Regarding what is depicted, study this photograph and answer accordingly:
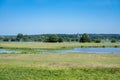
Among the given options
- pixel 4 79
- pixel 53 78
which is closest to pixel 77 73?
pixel 53 78

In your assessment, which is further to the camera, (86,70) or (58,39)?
(58,39)

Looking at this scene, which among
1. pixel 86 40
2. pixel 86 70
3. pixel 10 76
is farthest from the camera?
pixel 86 40

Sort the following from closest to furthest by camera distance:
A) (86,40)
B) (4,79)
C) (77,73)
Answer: (4,79) < (77,73) < (86,40)

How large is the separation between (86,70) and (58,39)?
112681 millimetres

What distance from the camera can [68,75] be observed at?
2039 centimetres

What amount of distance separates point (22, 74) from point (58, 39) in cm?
11480

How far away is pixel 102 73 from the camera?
2138 centimetres

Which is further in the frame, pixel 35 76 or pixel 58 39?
pixel 58 39

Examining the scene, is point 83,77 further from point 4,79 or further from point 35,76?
point 4,79

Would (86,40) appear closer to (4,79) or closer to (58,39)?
(58,39)

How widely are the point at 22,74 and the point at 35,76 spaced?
1442 mm

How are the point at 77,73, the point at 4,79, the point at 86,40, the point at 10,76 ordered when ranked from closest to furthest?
the point at 4,79 → the point at 10,76 → the point at 77,73 → the point at 86,40

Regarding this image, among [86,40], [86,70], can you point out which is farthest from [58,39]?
[86,70]

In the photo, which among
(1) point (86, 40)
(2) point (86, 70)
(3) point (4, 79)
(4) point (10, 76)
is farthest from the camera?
(1) point (86, 40)
